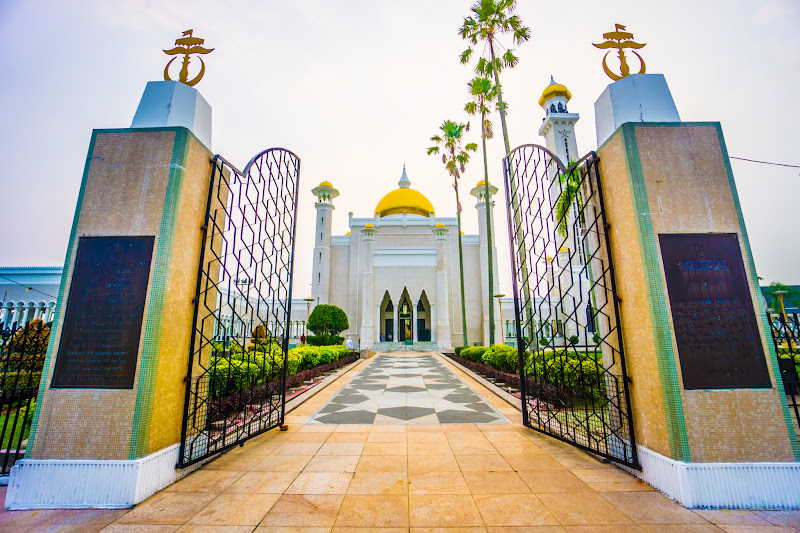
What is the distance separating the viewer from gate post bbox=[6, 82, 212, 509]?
112 inches

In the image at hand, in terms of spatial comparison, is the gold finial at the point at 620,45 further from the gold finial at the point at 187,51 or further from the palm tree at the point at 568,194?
the gold finial at the point at 187,51

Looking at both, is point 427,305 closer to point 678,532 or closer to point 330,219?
point 330,219

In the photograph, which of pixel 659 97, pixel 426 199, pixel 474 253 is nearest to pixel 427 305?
pixel 474 253

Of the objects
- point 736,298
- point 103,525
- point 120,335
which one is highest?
point 736,298

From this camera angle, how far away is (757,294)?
10.1 ft

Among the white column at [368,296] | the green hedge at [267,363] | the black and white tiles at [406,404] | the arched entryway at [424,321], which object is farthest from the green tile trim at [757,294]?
the arched entryway at [424,321]

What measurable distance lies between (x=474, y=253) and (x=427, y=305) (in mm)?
5717

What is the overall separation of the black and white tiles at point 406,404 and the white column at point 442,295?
14.1 m

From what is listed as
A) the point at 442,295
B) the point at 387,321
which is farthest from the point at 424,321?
the point at 442,295

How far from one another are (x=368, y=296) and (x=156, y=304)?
2124 cm

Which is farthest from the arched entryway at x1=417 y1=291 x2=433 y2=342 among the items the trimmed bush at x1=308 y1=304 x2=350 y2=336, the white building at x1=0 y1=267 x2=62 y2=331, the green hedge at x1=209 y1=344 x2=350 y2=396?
the white building at x1=0 y1=267 x2=62 y2=331

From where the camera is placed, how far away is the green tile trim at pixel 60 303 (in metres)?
2.93

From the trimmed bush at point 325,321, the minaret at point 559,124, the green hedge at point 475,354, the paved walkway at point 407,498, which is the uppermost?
the minaret at point 559,124

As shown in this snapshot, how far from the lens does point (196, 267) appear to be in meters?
3.63
